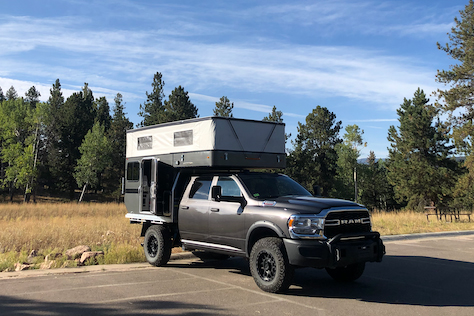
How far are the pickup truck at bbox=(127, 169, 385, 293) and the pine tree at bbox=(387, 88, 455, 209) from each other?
4291 cm

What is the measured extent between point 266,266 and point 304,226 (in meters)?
0.98

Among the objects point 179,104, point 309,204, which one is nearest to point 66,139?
point 179,104

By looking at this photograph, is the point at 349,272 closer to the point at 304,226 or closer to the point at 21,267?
the point at 304,226

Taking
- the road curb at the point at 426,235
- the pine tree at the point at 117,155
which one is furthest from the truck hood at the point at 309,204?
the pine tree at the point at 117,155

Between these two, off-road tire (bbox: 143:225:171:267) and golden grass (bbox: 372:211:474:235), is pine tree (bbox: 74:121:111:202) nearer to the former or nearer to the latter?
golden grass (bbox: 372:211:474:235)

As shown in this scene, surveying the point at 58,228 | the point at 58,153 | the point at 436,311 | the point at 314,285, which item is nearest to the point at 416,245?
the point at 314,285

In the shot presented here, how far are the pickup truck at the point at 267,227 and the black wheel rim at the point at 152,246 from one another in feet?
0.17

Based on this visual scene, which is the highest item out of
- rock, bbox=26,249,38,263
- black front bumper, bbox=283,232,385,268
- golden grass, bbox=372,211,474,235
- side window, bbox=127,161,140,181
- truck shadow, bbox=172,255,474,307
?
side window, bbox=127,161,140,181

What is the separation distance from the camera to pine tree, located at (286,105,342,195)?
187ft

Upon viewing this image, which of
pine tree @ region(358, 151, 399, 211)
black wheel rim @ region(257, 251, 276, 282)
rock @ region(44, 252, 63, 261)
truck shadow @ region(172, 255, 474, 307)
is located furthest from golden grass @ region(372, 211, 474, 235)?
pine tree @ region(358, 151, 399, 211)

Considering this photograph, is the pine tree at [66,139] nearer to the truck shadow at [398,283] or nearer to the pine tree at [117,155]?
the pine tree at [117,155]

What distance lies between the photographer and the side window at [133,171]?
10677 millimetres

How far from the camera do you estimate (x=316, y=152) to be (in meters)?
59.5

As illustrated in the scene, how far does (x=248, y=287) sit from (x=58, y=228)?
8.66 metres
